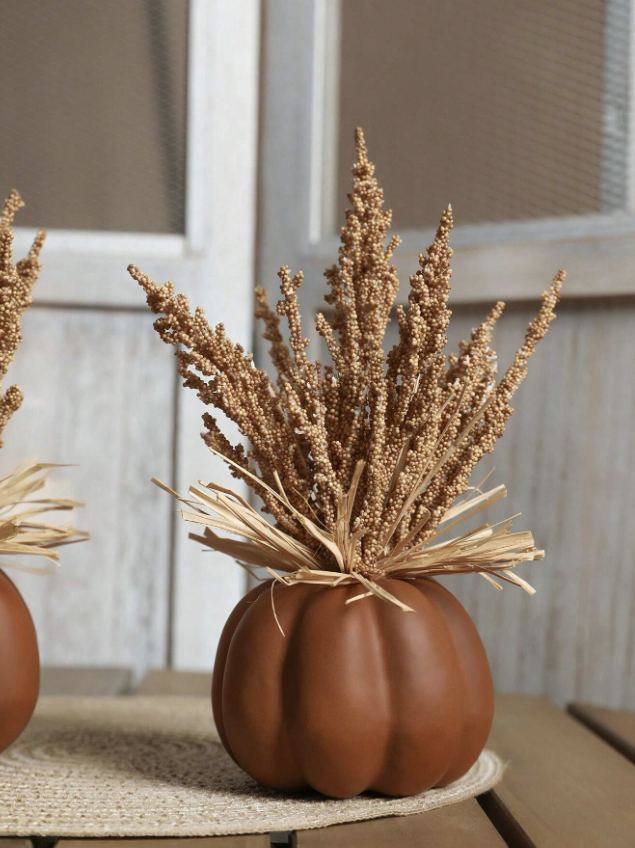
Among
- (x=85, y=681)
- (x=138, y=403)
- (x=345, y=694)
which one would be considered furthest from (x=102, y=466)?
(x=345, y=694)

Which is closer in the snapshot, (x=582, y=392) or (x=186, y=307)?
(x=186, y=307)

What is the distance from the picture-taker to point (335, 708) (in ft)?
1.65

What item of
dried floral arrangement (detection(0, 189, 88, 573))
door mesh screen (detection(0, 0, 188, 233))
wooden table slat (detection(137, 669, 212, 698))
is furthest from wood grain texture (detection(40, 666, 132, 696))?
door mesh screen (detection(0, 0, 188, 233))

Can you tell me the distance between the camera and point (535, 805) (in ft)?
1.86

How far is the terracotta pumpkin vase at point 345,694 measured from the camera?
507mm

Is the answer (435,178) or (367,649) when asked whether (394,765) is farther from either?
(435,178)

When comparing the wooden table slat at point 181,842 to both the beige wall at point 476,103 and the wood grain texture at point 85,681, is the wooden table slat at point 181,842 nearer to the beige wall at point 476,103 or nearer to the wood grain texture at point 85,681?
the wood grain texture at point 85,681

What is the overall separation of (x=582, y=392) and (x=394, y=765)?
2.01 ft

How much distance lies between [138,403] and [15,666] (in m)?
0.64

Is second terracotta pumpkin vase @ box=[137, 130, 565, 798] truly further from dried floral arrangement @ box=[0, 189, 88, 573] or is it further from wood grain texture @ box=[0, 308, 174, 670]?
wood grain texture @ box=[0, 308, 174, 670]

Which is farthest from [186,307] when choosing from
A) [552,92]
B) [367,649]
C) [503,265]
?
[552,92]

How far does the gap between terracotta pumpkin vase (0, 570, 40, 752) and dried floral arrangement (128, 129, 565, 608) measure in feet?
0.47

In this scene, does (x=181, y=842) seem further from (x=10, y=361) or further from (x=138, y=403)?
(x=138, y=403)

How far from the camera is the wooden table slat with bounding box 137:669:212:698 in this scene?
94 centimetres
